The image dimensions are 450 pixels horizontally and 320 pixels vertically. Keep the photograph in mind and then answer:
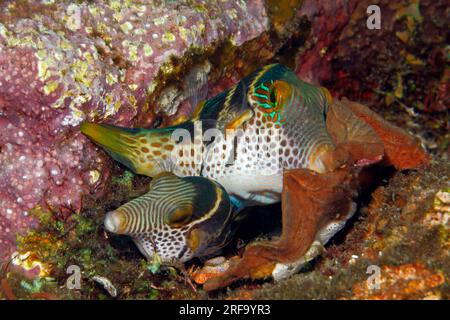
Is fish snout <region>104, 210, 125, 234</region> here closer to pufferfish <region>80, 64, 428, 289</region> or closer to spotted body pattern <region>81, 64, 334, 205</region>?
pufferfish <region>80, 64, 428, 289</region>

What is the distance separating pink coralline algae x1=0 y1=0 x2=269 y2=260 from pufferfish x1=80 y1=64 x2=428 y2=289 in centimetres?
21

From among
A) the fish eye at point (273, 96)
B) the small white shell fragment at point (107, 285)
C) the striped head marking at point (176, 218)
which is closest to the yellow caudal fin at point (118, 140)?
the striped head marking at point (176, 218)

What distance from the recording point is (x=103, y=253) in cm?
341

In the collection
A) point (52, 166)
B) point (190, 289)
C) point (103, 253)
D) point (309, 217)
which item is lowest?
point (190, 289)

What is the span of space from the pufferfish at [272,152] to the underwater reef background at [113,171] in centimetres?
17

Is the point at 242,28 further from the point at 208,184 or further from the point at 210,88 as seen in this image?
the point at 208,184

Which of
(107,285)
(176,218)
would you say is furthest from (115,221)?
(107,285)

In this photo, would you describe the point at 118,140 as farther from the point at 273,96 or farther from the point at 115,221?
the point at 273,96

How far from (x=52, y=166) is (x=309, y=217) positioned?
5.99 ft

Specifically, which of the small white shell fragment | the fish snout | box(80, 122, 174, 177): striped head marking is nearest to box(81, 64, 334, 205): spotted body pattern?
box(80, 122, 174, 177): striped head marking

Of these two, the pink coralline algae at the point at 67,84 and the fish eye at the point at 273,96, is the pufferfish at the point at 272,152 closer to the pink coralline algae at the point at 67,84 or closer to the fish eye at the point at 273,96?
the fish eye at the point at 273,96

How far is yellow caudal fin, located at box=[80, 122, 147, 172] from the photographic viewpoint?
3.39m

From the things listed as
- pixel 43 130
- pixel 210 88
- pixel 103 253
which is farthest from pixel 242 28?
pixel 103 253
